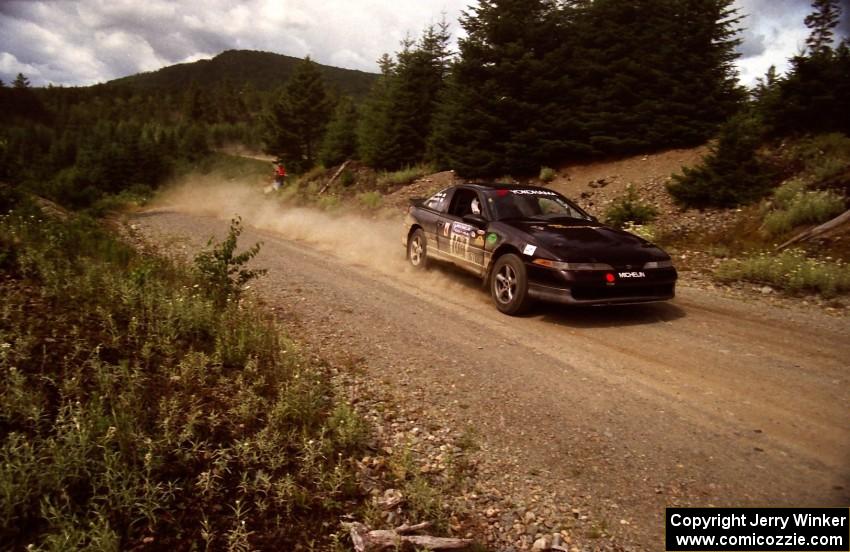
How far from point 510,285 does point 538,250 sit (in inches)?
26.5

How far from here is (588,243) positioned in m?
5.98

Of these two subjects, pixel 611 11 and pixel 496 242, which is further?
pixel 611 11

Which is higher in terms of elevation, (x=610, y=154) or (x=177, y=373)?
(x=610, y=154)

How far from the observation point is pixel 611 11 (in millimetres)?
17109

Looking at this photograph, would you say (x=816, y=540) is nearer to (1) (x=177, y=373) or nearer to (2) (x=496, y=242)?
(1) (x=177, y=373)

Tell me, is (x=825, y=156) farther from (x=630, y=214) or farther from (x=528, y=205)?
(x=528, y=205)

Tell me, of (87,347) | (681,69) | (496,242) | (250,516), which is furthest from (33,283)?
(681,69)

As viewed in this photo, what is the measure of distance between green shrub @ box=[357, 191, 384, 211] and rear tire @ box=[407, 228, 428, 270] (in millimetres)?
9588

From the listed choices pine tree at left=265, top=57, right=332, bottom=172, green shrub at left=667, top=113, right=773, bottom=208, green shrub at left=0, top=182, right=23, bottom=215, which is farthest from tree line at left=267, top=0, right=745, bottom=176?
pine tree at left=265, top=57, right=332, bottom=172

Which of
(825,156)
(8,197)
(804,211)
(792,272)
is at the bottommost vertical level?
(8,197)

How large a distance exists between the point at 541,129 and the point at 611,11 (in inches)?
188

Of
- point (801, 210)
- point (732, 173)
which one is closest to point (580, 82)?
point (732, 173)

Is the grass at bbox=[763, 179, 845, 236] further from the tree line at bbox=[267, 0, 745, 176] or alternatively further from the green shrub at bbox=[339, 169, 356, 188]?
the green shrub at bbox=[339, 169, 356, 188]

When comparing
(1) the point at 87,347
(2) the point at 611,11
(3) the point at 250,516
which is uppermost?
(2) the point at 611,11
